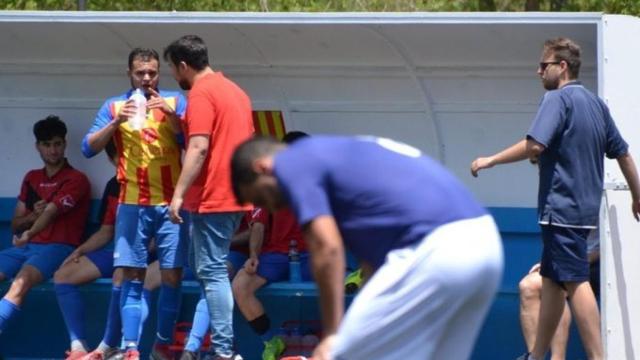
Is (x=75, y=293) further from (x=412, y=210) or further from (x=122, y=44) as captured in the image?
(x=412, y=210)

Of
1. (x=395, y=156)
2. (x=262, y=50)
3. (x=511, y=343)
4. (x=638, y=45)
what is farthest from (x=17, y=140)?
(x=395, y=156)

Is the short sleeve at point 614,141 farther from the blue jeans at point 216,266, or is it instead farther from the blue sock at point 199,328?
the blue sock at point 199,328

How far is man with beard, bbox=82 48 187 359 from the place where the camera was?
8.26 metres

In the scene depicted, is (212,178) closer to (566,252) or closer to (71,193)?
(71,193)

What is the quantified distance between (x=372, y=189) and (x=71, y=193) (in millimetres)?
4752

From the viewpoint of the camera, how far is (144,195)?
27.1 feet

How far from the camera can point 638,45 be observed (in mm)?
7863

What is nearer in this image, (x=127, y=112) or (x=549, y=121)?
(x=549, y=121)

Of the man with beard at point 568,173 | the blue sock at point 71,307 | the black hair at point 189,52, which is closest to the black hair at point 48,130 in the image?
the blue sock at point 71,307

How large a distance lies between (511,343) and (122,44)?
3.16 m

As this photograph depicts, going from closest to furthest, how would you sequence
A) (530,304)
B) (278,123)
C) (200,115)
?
(200,115)
(530,304)
(278,123)

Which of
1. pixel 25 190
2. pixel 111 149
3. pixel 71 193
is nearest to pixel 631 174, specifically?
pixel 111 149

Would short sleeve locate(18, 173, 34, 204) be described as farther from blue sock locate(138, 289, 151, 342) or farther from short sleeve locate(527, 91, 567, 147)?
short sleeve locate(527, 91, 567, 147)

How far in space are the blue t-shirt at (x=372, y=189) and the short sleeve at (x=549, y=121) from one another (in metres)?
2.53
